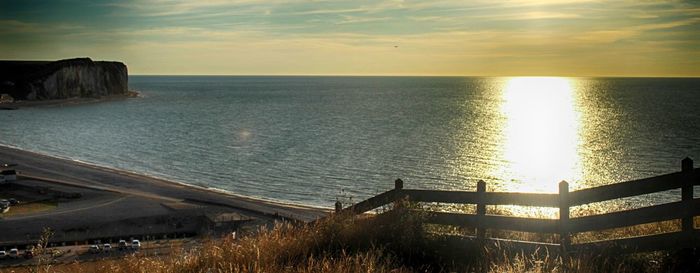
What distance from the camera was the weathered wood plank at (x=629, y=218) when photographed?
873 centimetres

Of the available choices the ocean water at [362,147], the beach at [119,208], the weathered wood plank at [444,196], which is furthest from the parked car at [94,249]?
the weathered wood plank at [444,196]

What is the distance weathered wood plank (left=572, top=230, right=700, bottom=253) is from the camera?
8484mm

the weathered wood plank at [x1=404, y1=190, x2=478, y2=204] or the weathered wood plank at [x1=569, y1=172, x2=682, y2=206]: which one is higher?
the weathered wood plank at [x1=569, y1=172, x2=682, y2=206]

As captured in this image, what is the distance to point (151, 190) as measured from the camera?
188 ft

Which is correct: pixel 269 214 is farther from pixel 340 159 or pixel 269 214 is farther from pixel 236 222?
pixel 340 159

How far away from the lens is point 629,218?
900cm

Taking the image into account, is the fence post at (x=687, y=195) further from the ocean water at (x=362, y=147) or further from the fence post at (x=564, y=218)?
the ocean water at (x=362, y=147)

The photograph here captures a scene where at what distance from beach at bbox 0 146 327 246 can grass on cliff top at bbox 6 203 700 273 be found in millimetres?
31895

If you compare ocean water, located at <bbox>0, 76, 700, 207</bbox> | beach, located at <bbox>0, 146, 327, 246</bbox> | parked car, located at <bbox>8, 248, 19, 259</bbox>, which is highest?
ocean water, located at <bbox>0, 76, 700, 207</bbox>

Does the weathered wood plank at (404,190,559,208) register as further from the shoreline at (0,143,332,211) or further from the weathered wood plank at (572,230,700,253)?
the shoreline at (0,143,332,211)

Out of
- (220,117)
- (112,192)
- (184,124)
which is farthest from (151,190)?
(220,117)

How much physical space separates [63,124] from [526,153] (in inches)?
3599

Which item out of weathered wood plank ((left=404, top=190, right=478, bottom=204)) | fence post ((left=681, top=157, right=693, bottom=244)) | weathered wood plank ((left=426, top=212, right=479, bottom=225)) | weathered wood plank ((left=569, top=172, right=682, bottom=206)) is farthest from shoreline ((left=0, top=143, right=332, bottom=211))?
fence post ((left=681, top=157, right=693, bottom=244))

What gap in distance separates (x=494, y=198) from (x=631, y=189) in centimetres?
202
